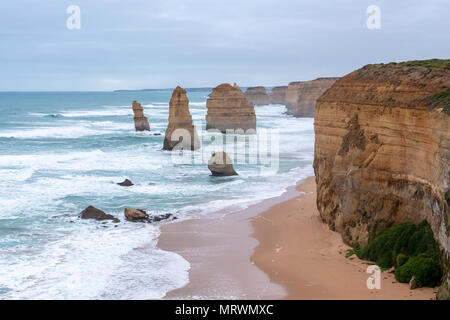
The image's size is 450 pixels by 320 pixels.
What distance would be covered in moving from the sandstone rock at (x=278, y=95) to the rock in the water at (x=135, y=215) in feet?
429

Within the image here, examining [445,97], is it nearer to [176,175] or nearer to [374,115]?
[374,115]

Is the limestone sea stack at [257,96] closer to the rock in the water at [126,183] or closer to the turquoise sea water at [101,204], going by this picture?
A: the turquoise sea water at [101,204]

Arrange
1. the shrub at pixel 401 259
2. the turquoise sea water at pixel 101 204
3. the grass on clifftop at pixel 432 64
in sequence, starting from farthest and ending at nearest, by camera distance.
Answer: the grass on clifftop at pixel 432 64 → the turquoise sea water at pixel 101 204 → the shrub at pixel 401 259

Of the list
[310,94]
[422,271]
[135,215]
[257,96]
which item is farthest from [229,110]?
[257,96]

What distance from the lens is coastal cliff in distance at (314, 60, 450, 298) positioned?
14234mm

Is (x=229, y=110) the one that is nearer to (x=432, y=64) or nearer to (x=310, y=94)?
(x=310, y=94)

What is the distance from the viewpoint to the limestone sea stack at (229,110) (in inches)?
2504

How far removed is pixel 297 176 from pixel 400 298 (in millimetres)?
21212

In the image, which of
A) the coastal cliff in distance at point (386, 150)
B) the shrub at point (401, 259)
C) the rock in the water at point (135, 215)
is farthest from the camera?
the rock in the water at point (135, 215)

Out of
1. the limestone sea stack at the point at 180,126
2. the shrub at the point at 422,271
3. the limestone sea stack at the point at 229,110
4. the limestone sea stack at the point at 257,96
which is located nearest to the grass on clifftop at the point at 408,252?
the shrub at the point at 422,271

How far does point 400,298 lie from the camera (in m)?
13.1

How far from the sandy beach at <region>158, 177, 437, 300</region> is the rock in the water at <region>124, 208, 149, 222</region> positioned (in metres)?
1.70

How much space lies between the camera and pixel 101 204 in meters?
26.6
